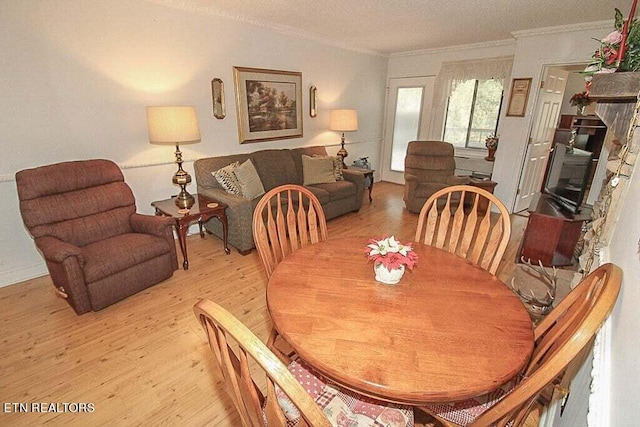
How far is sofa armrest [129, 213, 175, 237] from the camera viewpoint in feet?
8.13

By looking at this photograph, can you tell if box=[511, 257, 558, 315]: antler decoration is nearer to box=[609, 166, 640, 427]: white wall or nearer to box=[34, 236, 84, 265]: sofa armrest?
box=[609, 166, 640, 427]: white wall

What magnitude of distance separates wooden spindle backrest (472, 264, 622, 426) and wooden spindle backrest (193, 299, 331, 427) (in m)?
0.50

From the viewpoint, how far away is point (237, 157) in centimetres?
362

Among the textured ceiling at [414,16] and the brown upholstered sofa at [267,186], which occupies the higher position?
the textured ceiling at [414,16]

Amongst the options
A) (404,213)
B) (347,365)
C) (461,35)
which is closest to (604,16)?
(461,35)

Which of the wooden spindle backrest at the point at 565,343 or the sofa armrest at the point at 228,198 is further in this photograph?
the sofa armrest at the point at 228,198

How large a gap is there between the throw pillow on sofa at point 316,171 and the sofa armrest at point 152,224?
1.97 m

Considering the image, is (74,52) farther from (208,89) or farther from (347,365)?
(347,365)

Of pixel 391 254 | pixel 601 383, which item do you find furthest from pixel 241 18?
pixel 601 383

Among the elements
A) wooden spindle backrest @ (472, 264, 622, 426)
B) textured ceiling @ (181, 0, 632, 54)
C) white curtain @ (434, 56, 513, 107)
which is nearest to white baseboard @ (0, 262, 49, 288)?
textured ceiling @ (181, 0, 632, 54)

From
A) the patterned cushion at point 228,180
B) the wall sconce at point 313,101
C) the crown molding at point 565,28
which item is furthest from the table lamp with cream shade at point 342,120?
the crown molding at point 565,28

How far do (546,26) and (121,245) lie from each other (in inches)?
198

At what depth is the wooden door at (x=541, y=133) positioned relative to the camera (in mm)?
4012

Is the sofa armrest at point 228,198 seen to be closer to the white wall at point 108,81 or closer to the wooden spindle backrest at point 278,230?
the white wall at point 108,81
